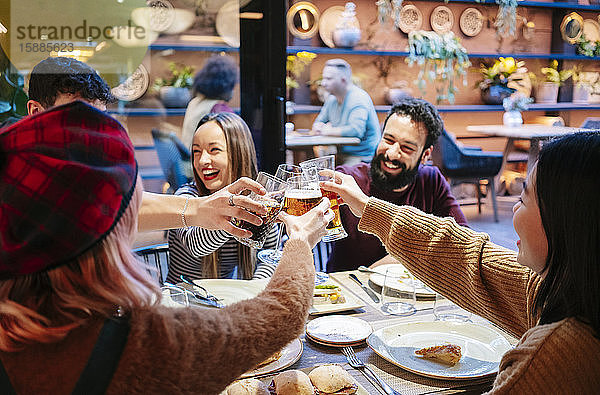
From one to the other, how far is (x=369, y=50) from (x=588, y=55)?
10.5ft

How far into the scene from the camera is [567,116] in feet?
26.6

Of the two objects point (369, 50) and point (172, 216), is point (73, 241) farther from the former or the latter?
point (369, 50)

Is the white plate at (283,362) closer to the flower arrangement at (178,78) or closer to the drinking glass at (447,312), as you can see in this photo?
the drinking glass at (447,312)

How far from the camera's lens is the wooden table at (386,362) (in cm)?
129

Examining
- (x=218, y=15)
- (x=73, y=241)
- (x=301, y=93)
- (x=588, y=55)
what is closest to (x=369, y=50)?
(x=301, y=93)

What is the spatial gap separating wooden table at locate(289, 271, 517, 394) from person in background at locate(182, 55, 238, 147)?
191cm

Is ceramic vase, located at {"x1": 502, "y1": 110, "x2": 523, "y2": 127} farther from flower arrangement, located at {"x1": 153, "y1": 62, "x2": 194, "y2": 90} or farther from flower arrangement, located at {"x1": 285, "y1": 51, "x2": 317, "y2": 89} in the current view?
flower arrangement, located at {"x1": 153, "y1": 62, "x2": 194, "y2": 90}

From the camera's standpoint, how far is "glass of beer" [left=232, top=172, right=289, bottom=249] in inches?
59.9

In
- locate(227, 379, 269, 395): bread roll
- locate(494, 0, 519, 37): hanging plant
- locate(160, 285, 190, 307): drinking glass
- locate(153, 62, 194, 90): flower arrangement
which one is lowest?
locate(227, 379, 269, 395): bread roll

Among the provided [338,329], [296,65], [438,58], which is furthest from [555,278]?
[438,58]

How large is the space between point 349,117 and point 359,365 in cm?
454

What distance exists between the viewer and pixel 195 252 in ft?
7.48

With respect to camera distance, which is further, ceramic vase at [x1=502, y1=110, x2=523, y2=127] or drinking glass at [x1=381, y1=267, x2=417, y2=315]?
ceramic vase at [x1=502, y1=110, x2=523, y2=127]

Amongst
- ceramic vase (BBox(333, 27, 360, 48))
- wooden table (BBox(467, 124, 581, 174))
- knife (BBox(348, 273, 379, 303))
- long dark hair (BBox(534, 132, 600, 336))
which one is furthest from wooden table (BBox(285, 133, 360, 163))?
long dark hair (BBox(534, 132, 600, 336))
